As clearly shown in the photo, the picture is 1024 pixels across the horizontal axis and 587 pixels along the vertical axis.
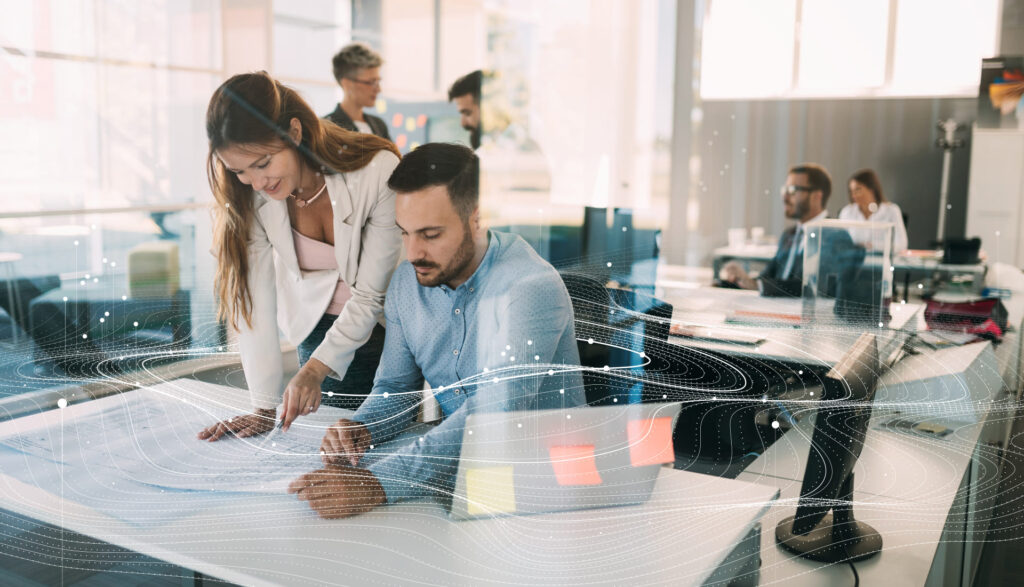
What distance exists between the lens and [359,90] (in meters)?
1.66

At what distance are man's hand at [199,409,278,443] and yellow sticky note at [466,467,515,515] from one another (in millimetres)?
462

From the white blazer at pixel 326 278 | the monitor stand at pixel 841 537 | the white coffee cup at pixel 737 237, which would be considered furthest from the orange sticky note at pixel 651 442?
the white blazer at pixel 326 278

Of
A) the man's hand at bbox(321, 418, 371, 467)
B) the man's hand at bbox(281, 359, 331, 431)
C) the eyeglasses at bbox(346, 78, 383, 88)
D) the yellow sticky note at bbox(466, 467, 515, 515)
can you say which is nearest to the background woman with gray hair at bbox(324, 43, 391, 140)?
the eyeglasses at bbox(346, 78, 383, 88)

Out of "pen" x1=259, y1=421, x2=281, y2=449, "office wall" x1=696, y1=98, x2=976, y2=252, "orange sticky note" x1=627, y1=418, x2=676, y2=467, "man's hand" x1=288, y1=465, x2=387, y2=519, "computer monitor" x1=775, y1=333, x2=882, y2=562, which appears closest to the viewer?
"office wall" x1=696, y1=98, x2=976, y2=252

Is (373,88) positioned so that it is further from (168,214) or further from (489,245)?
(168,214)

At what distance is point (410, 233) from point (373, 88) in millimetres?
305

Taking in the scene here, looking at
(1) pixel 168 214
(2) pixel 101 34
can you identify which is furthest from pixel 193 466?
(2) pixel 101 34

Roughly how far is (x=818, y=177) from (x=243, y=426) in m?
1.26

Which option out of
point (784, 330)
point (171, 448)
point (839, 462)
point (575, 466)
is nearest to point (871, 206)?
point (784, 330)

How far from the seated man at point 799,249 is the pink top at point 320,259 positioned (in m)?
0.77

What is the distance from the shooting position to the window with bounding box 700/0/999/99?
1.30 metres

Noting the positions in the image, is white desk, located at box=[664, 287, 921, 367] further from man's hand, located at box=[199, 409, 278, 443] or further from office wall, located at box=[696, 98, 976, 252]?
man's hand, located at box=[199, 409, 278, 443]

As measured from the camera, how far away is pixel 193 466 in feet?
5.89

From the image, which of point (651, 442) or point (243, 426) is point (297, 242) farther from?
point (651, 442)
